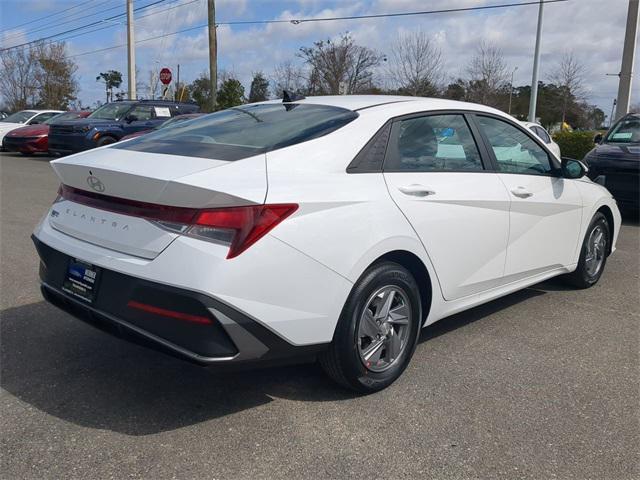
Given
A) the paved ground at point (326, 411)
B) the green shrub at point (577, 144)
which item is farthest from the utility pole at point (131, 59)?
the paved ground at point (326, 411)

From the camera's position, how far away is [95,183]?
3.07 metres

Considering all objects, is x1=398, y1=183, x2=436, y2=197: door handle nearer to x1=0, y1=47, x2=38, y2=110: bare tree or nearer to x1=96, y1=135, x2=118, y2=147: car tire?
x1=96, y1=135, x2=118, y2=147: car tire

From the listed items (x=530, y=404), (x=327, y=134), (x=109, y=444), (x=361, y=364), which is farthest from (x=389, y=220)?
(x=109, y=444)

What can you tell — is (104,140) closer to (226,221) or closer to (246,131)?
(246,131)

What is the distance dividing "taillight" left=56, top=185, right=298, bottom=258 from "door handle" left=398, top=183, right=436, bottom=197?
832 millimetres

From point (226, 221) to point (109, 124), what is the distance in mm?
14692

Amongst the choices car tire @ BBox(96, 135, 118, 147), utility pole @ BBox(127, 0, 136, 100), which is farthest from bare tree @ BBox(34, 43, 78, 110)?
car tire @ BBox(96, 135, 118, 147)

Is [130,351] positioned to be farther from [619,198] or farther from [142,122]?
[142,122]

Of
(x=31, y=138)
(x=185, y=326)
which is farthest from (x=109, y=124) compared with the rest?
(x=185, y=326)

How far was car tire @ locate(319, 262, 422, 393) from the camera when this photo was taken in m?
3.11

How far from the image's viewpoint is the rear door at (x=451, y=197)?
3.48 metres

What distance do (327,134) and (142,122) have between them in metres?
14.3

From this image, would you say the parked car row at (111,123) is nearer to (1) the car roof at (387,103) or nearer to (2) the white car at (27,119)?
(2) the white car at (27,119)

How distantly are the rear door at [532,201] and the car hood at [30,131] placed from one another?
17.9m
